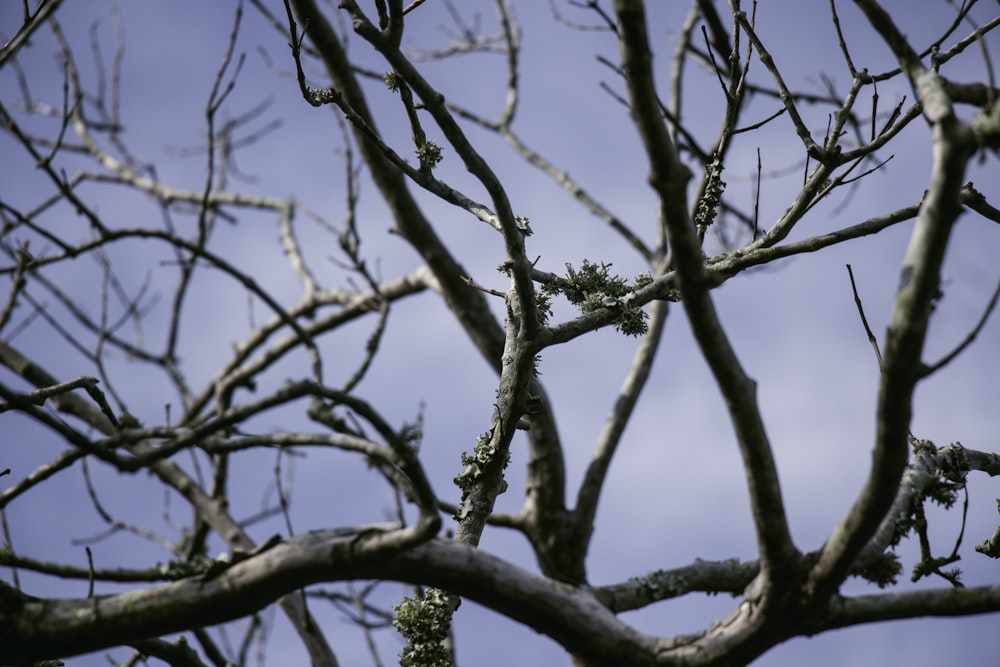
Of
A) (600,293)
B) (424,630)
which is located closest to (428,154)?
(600,293)

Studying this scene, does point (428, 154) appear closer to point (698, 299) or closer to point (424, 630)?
point (698, 299)

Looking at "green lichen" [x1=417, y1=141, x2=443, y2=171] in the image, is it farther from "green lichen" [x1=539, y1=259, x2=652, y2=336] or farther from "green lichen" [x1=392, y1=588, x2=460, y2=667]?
"green lichen" [x1=392, y1=588, x2=460, y2=667]

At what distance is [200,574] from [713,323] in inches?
47.2

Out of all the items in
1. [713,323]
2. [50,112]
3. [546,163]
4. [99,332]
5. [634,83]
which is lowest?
[713,323]

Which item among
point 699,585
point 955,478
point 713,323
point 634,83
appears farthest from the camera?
point 699,585

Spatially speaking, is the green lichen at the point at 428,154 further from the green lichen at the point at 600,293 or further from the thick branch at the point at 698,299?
the thick branch at the point at 698,299

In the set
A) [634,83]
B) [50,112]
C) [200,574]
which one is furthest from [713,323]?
[50,112]

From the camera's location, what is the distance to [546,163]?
6648mm

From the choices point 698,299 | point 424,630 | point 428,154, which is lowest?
point 424,630

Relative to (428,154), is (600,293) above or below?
below

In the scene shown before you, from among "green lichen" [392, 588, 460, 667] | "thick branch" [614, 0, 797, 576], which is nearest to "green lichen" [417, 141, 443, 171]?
"thick branch" [614, 0, 797, 576]

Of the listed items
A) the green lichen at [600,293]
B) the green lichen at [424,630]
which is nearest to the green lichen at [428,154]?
the green lichen at [600,293]

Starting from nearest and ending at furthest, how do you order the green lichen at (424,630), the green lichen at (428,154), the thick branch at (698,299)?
the thick branch at (698,299) → the green lichen at (424,630) → the green lichen at (428,154)

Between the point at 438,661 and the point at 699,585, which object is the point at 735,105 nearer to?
the point at 699,585
